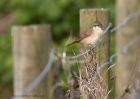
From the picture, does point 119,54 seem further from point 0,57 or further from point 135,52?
point 0,57

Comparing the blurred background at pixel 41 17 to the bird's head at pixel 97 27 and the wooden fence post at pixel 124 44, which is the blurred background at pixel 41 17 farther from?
the wooden fence post at pixel 124 44

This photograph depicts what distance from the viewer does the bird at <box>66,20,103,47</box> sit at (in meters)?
3.46

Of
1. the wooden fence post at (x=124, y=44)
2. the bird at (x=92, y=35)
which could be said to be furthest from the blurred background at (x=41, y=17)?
the wooden fence post at (x=124, y=44)

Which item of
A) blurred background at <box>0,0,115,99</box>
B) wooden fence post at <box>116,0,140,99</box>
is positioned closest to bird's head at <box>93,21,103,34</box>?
wooden fence post at <box>116,0,140,99</box>

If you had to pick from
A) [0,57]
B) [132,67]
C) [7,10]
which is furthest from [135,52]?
[7,10]

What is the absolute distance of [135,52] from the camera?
11.0 ft

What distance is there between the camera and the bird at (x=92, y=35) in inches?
136

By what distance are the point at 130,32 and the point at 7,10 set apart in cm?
609

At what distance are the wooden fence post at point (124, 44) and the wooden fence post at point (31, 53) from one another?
33 centimetres

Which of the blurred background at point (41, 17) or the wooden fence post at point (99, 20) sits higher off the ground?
the wooden fence post at point (99, 20)

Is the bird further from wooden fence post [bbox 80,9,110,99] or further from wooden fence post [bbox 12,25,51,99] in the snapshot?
wooden fence post [bbox 12,25,51,99]

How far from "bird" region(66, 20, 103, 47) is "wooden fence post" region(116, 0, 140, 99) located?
14cm

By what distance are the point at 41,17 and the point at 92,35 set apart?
4782 mm

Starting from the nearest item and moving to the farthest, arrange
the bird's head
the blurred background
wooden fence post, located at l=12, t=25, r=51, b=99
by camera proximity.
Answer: wooden fence post, located at l=12, t=25, r=51, b=99 → the bird's head → the blurred background
